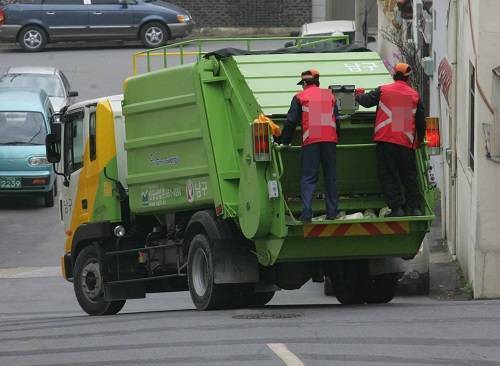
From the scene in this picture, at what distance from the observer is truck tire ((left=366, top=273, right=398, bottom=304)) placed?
14.9 metres

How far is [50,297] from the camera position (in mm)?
20438

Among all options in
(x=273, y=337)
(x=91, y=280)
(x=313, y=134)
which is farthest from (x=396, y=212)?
(x=91, y=280)

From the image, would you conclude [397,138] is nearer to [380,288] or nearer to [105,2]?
[380,288]

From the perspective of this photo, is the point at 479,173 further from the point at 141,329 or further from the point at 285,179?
the point at 141,329

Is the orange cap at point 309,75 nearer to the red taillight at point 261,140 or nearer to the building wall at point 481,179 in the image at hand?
the red taillight at point 261,140

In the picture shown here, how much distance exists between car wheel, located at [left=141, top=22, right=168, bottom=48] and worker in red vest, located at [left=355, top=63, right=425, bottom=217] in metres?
28.3

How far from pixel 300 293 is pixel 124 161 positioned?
16.0 ft

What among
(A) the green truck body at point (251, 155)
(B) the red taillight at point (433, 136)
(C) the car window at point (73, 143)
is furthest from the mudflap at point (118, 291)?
(B) the red taillight at point (433, 136)

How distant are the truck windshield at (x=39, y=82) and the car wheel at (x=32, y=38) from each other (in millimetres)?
8064

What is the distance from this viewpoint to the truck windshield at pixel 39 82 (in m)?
32.9

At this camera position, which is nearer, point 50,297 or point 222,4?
point 50,297

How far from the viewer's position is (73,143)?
16.7 meters

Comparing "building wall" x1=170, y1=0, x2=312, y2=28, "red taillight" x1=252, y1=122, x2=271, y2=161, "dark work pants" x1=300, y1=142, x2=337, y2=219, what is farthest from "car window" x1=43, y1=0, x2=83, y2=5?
"red taillight" x1=252, y1=122, x2=271, y2=161

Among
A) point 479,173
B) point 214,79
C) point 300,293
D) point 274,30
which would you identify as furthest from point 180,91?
point 274,30
